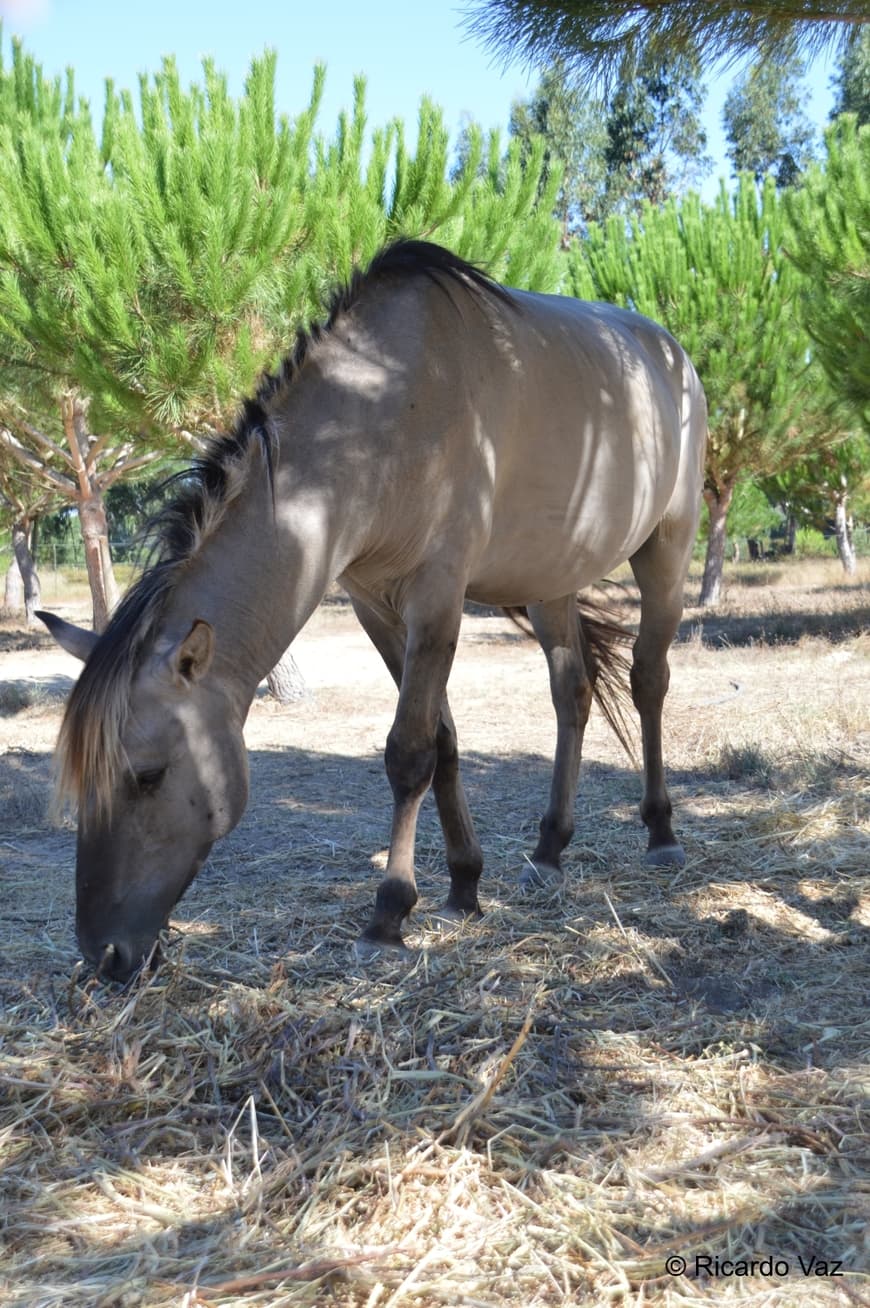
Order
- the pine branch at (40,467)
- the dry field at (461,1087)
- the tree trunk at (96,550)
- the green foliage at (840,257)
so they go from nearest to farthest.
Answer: the dry field at (461,1087) < the pine branch at (40,467) < the tree trunk at (96,550) < the green foliage at (840,257)

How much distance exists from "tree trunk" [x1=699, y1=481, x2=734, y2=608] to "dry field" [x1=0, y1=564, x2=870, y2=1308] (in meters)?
14.1

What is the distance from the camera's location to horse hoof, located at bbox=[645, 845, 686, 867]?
13.8 ft

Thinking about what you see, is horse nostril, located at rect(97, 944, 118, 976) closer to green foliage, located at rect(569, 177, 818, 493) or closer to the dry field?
the dry field

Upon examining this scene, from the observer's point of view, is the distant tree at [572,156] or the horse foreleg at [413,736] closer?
the horse foreleg at [413,736]

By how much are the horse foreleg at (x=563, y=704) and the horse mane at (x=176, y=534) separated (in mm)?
1472

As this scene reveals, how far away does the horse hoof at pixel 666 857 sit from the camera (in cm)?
419

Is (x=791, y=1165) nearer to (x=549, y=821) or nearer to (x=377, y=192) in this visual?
(x=549, y=821)

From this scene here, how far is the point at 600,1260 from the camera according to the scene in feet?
5.73

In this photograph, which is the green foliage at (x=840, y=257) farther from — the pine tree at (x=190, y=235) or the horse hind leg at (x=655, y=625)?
the horse hind leg at (x=655, y=625)

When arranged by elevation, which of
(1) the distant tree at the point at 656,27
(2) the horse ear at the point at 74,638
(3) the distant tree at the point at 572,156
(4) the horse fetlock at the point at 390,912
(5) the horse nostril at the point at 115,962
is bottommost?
(4) the horse fetlock at the point at 390,912

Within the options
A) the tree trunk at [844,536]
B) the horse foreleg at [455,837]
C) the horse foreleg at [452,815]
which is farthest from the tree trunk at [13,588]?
the horse foreleg at [455,837]

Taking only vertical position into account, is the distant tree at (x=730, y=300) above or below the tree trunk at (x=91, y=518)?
above

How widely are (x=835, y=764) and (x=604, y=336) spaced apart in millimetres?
2857

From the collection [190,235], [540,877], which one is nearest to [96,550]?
[190,235]
